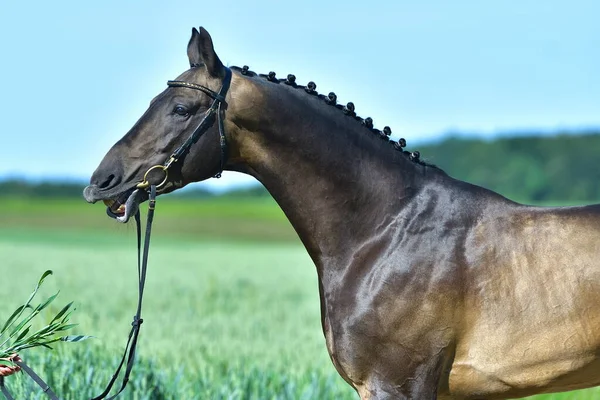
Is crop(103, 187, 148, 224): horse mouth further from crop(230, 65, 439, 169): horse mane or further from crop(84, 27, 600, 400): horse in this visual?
crop(230, 65, 439, 169): horse mane

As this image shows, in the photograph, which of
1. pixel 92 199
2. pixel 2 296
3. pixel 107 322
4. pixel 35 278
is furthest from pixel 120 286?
pixel 92 199

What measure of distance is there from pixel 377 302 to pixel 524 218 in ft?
2.90

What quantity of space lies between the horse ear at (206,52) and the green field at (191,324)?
37.8 inches

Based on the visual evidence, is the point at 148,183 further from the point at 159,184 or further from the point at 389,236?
the point at 389,236

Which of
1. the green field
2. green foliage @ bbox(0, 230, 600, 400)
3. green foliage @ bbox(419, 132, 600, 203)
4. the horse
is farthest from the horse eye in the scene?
green foliage @ bbox(419, 132, 600, 203)

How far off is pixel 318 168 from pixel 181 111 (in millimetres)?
774

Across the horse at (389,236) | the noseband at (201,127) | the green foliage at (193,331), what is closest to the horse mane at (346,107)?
the horse at (389,236)

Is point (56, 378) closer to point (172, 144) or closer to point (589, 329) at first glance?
point (172, 144)

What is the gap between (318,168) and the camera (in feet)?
15.3

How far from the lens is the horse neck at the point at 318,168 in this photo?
462 centimetres

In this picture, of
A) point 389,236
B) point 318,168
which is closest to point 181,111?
point 318,168

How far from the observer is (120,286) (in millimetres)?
19766

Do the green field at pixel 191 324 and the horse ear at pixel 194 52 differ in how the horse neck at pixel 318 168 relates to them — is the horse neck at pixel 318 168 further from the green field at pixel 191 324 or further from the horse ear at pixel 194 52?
the green field at pixel 191 324

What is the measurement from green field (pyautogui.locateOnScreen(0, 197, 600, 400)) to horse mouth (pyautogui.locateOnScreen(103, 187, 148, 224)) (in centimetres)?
16
